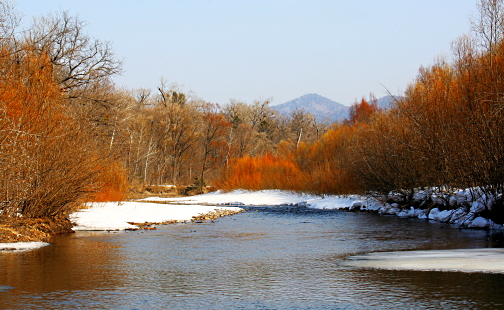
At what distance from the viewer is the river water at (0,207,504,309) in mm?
6074

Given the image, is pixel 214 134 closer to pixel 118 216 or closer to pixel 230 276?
pixel 118 216

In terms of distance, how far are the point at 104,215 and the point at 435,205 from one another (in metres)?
13.5

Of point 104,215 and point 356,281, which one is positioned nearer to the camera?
point 356,281

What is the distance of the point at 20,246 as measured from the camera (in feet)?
35.0

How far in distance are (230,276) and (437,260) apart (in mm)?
4084

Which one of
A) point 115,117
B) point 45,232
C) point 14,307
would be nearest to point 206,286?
point 14,307

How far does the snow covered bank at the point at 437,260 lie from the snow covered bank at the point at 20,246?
6.94 metres

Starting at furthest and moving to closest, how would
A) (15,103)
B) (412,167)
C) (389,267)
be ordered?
(412,167)
(15,103)
(389,267)

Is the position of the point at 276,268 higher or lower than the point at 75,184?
lower

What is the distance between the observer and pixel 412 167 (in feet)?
71.2

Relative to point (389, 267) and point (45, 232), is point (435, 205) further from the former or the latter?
point (45, 232)

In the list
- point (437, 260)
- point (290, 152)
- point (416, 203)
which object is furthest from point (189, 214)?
point (290, 152)

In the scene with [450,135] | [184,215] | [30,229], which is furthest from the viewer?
[184,215]

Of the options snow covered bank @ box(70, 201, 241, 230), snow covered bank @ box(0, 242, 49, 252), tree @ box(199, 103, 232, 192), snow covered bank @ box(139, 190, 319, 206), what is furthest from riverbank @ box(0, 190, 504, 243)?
tree @ box(199, 103, 232, 192)
